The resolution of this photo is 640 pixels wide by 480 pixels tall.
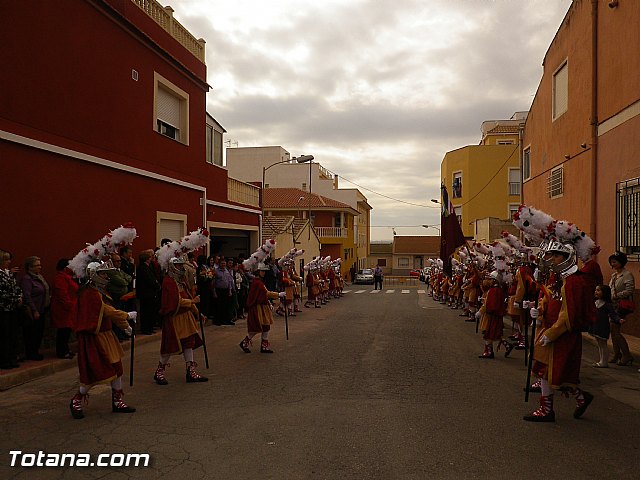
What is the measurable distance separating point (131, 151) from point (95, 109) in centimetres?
168

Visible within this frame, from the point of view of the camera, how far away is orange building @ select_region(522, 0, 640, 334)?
1231cm

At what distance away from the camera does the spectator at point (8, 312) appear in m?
8.06

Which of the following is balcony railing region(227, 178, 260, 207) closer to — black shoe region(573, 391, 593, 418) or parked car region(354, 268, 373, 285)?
black shoe region(573, 391, 593, 418)

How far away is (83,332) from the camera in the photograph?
21.0 feet

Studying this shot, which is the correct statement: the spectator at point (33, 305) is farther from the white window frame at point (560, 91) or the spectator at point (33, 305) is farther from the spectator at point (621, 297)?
the white window frame at point (560, 91)

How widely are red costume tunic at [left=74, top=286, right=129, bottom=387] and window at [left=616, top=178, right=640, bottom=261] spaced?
1081cm

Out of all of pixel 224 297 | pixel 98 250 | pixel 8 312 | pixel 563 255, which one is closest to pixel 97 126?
pixel 8 312

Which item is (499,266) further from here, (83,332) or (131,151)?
(131,151)

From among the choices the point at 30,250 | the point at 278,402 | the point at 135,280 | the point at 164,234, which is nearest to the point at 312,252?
the point at 164,234

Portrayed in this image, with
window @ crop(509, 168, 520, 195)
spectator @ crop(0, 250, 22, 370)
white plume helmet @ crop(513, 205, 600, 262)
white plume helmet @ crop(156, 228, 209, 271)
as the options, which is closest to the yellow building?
window @ crop(509, 168, 520, 195)

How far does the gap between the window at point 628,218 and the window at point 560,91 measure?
5.20 meters

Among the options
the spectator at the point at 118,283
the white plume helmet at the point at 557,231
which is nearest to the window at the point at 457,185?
the spectator at the point at 118,283

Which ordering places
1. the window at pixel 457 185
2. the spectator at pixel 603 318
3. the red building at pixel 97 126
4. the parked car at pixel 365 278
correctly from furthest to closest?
the parked car at pixel 365 278 → the window at pixel 457 185 → the red building at pixel 97 126 → the spectator at pixel 603 318

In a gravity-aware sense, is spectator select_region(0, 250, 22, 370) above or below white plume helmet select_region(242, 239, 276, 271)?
below
